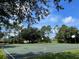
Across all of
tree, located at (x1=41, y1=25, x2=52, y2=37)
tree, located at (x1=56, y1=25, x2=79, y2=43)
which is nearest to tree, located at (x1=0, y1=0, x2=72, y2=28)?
tree, located at (x1=56, y1=25, x2=79, y2=43)

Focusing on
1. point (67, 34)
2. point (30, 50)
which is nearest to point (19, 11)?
point (30, 50)

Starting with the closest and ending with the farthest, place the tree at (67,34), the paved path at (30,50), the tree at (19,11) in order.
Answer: the tree at (19,11) → the paved path at (30,50) → the tree at (67,34)

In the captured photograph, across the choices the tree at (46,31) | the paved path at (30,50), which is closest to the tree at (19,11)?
the paved path at (30,50)

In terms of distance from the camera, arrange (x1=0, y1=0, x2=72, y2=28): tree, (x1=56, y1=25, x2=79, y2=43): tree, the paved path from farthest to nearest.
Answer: (x1=56, y1=25, x2=79, y2=43): tree → the paved path → (x1=0, y1=0, x2=72, y2=28): tree

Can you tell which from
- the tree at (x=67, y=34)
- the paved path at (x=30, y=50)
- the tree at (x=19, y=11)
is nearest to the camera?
the tree at (x=19, y=11)

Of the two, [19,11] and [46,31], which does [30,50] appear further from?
[46,31]

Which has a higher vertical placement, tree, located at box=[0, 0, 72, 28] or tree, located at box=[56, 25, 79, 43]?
tree, located at box=[0, 0, 72, 28]

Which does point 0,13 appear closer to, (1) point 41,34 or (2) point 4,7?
(2) point 4,7

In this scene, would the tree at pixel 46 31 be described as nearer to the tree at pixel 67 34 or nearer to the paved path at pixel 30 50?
the tree at pixel 67 34

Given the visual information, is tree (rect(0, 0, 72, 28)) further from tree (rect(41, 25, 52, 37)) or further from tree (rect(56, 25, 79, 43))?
tree (rect(41, 25, 52, 37))

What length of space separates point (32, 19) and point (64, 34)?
254ft

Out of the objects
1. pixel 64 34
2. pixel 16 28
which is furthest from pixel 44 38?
pixel 16 28

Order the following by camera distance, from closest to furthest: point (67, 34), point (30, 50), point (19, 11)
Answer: point (19, 11), point (30, 50), point (67, 34)

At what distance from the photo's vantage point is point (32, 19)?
1517cm
